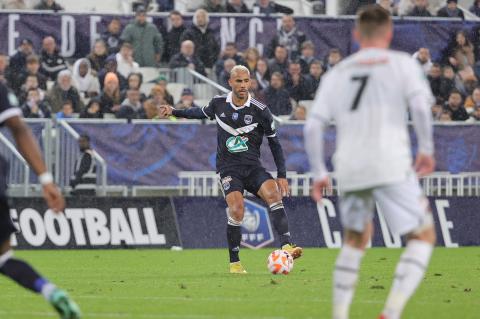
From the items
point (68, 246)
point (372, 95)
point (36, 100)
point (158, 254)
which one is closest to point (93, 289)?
point (372, 95)

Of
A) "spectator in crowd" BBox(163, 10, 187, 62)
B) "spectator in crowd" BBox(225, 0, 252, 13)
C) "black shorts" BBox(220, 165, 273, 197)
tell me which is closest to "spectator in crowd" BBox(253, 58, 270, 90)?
"spectator in crowd" BBox(163, 10, 187, 62)

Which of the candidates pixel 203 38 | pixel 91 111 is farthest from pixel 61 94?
pixel 203 38

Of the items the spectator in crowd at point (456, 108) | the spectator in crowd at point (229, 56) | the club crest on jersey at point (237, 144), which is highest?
the club crest on jersey at point (237, 144)

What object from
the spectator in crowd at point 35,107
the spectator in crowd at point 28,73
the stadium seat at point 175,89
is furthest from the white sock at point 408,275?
the stadium seat at point 175,89

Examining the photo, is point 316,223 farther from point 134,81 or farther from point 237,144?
point 237,144

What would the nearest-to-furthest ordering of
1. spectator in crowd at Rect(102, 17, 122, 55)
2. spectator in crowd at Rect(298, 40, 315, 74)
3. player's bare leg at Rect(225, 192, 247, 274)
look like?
player's bare leg at Rect(225, 192, 247, 274), spectator in crowd at Rect(102, 17, 122, 55), spectator in crowd at Rect(298, 40, 315, 74)

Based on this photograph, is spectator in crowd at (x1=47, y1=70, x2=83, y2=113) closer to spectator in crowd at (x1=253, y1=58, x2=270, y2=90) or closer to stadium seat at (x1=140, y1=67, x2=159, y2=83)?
stadium seat at (x1=140, y1=67, x2=159, y2=83)

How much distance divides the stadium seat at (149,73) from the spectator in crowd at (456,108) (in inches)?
236

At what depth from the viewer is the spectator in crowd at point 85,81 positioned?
25.5 metres

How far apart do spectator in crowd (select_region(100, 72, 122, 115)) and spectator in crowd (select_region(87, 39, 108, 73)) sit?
0.94 meters

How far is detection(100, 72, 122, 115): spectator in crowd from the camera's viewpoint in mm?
24859

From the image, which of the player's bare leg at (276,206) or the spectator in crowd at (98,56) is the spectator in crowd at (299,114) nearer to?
the spectator in crowd at (98,56)

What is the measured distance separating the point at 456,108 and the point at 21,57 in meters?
8.72

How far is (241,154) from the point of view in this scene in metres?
16.5
